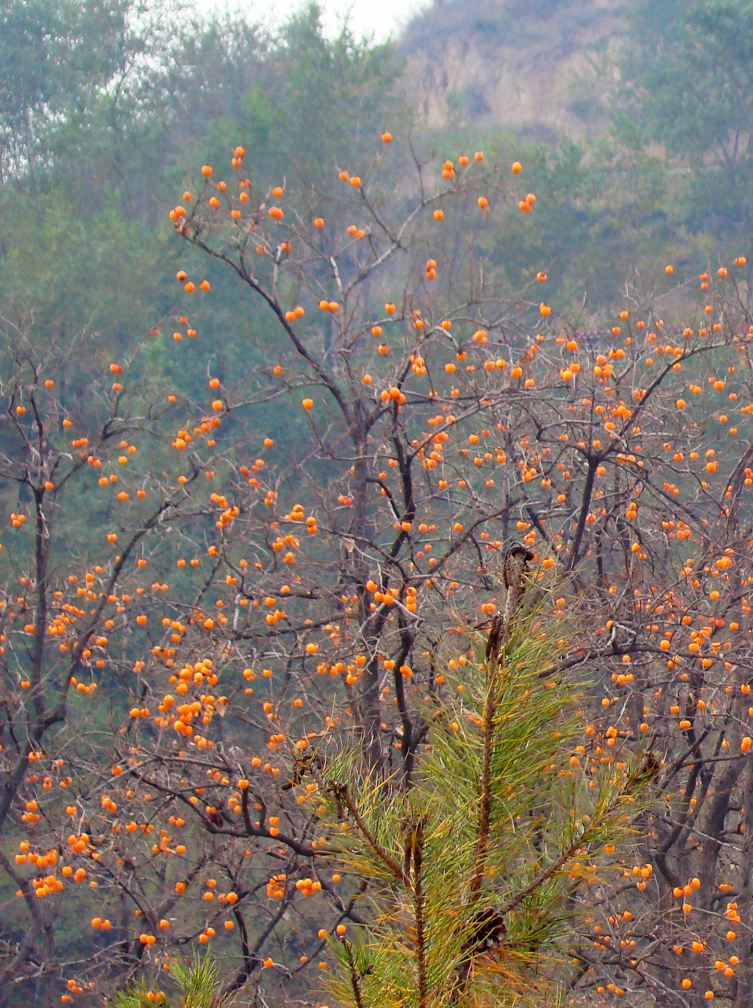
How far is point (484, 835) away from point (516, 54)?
4054cm

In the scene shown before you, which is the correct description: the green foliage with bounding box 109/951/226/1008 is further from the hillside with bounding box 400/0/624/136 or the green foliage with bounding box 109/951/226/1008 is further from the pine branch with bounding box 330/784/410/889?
the hillside with bounding box 400/0/624/136

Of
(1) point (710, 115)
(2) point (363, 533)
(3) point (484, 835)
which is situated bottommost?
(3) point (484, 835)

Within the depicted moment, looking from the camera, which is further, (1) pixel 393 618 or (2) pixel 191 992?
(1) pixel 393 618

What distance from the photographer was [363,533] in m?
5.58

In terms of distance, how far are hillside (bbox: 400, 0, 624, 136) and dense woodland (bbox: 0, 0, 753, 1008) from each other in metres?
1.57

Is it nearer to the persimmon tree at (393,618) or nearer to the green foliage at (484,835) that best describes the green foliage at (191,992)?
the green foliage at (484,835)

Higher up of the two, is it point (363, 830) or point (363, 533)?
point (363, 533)

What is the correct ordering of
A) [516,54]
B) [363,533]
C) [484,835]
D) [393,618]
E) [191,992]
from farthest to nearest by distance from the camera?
[516,54], [363,533], [393,618], [191,992], [484,835]

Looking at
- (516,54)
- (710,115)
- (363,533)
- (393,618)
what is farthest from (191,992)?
(516,54)

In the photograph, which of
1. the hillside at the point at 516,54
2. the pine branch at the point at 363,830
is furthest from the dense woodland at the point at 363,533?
the hillside at the point at 516,54

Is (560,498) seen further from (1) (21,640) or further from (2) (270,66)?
(2) (270,66)

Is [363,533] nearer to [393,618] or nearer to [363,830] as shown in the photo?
[393,618]

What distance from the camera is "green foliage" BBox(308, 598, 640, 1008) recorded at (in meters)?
1.60

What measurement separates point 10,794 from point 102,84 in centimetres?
1687
